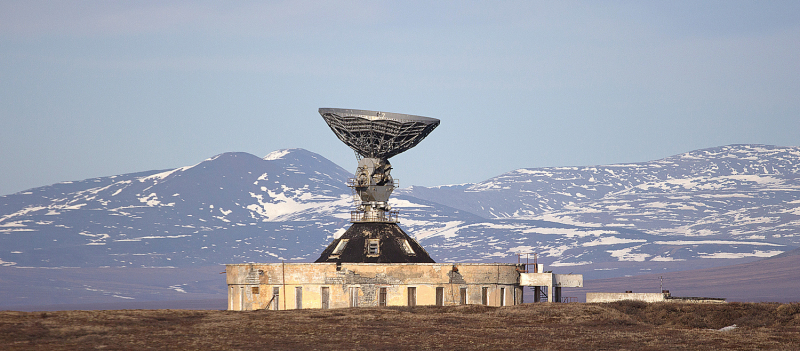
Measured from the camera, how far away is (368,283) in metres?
99.2

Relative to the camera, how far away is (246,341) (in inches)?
2490

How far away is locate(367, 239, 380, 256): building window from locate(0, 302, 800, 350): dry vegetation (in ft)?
66.7

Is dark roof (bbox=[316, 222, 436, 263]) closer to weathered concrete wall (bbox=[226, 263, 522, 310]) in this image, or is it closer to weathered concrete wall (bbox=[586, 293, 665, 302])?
weathered concrete wall (bbox=[226, 263, 522, 310])

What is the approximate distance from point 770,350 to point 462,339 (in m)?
17.7

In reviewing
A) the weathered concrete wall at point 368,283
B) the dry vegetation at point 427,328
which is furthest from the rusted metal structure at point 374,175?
the dry vegetation at point 427,328

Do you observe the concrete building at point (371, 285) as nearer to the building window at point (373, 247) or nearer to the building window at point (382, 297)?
the building window at point (382, 297)

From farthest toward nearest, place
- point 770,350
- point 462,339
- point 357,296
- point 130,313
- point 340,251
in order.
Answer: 1. point 340,251
2. point 357,296
3. point 130,313
4. point 462,339
5. point 770,350

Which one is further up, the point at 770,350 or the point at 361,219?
the point at 361,219

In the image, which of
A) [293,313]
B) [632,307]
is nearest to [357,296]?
[293,313]

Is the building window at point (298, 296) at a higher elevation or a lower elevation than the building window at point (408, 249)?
lower

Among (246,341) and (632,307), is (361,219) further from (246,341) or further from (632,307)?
(246,341)

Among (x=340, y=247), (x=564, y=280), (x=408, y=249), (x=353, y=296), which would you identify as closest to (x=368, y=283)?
(x=353, y=296)

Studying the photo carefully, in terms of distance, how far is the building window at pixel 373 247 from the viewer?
105438 mm

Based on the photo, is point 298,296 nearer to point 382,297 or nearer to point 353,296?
point 353,296
